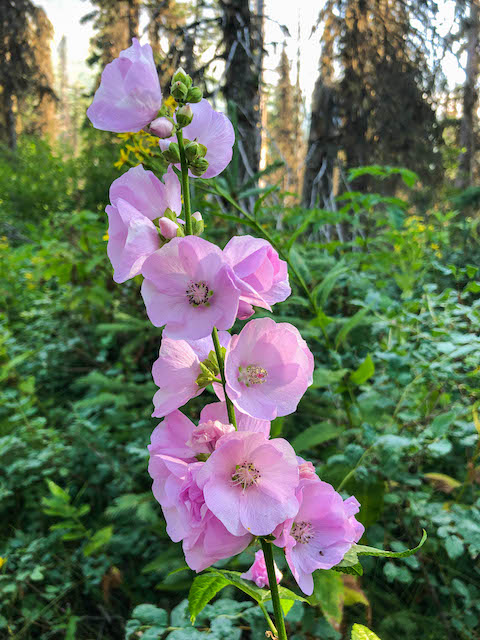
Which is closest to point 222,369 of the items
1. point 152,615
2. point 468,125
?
point 152,615

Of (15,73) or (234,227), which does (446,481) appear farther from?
(15,73)

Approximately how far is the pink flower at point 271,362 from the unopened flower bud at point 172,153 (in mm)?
276

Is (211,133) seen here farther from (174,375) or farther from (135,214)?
(174,375)

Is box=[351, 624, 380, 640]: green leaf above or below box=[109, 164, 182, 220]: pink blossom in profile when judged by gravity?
below

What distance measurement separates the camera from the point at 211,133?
0.70m

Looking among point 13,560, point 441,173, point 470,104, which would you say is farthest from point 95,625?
point 470,104

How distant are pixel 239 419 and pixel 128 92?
1.68ft

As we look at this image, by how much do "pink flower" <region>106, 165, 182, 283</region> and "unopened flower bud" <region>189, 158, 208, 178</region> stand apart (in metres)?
0.03

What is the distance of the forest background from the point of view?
1.28 metres

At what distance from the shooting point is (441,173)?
20.6 feet

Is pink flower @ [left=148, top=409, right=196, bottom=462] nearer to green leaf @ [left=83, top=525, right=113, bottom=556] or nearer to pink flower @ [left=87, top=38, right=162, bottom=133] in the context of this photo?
pink flower @ [left=87, top=38, right=162, bottom=133]

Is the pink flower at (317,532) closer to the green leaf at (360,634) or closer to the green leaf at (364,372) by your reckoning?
the green leaf at (360,634)

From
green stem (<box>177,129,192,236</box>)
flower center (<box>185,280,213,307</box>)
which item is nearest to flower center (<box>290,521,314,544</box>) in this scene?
flower center (<box>185,280,213,307</box>)

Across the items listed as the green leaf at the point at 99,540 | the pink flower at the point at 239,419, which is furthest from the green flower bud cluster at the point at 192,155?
the green leaf at the point at 99,540
